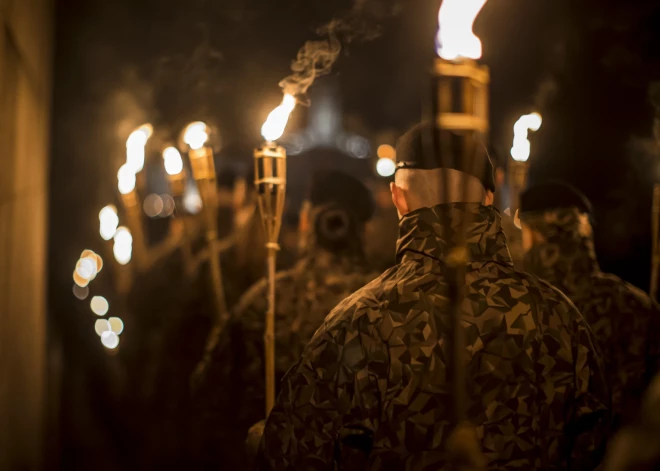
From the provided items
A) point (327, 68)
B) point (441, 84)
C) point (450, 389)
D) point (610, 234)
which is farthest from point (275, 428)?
point (610, 234)

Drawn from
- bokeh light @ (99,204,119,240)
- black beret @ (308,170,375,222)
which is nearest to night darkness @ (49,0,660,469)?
bokeh light @ (99,204,119,240)

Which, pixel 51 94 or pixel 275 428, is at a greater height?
pixel 51 94

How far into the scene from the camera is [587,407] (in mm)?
2826

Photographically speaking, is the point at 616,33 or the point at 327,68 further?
the point at 616,33

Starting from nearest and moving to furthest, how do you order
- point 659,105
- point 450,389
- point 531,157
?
point 450,389 < point 659,105 < point 531,157

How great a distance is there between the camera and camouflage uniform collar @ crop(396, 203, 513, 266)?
114 inches

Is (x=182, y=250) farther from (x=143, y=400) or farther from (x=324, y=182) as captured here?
(x=324, y=182)

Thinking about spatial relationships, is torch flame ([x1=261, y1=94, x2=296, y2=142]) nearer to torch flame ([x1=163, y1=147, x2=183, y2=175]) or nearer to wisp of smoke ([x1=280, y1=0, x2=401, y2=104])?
wisp of smoke ([x1=280, y1=0, x2=401, y2=104])

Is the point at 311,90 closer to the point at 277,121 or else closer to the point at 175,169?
the point at 277,121

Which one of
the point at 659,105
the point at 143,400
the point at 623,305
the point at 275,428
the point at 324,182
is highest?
the point at 659,105

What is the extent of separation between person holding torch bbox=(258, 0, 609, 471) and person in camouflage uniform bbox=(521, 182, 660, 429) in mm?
1348

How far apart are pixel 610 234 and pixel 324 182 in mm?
2699

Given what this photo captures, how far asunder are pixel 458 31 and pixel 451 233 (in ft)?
2.11

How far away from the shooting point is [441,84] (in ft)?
8.26
